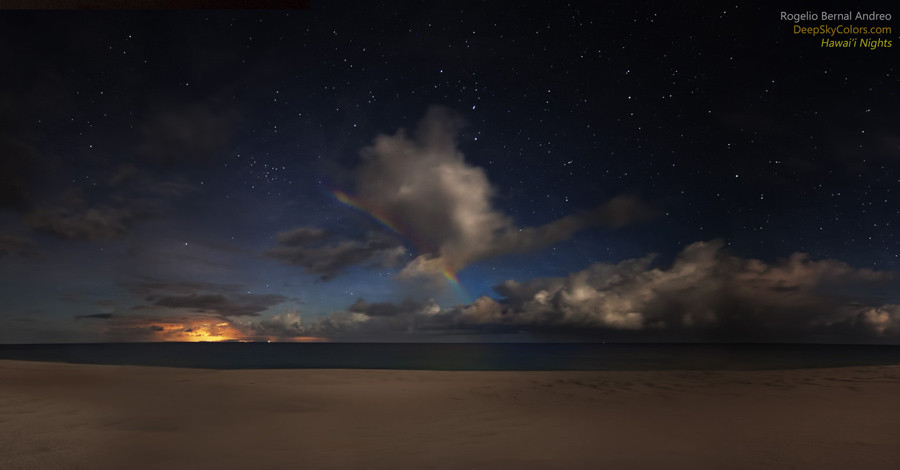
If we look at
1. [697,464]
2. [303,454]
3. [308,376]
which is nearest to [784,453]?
[697,464]

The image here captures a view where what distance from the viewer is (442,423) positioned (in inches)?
289

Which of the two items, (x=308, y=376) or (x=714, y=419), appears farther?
(x=308, y=376)

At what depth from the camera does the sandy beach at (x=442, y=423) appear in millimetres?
5387

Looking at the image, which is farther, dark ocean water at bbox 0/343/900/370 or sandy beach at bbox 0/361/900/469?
dark ocean water at bbox 0/343/900/370

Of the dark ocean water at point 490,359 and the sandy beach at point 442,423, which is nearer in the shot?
the sandy beach at point 442,423

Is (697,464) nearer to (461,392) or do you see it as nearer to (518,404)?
(518,404)

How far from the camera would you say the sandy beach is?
212 inches

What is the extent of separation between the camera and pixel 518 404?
9.34 metres

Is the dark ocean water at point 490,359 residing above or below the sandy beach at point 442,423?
below

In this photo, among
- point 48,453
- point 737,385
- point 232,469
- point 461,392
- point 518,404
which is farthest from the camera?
point 737,385

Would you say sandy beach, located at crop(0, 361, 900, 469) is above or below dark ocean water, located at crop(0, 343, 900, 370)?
above

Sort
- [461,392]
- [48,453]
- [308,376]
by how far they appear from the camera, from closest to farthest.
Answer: [48,453]
[461,392]
[308,376]

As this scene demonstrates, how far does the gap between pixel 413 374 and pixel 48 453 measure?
32.3 ft

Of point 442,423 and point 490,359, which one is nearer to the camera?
point 442,423
